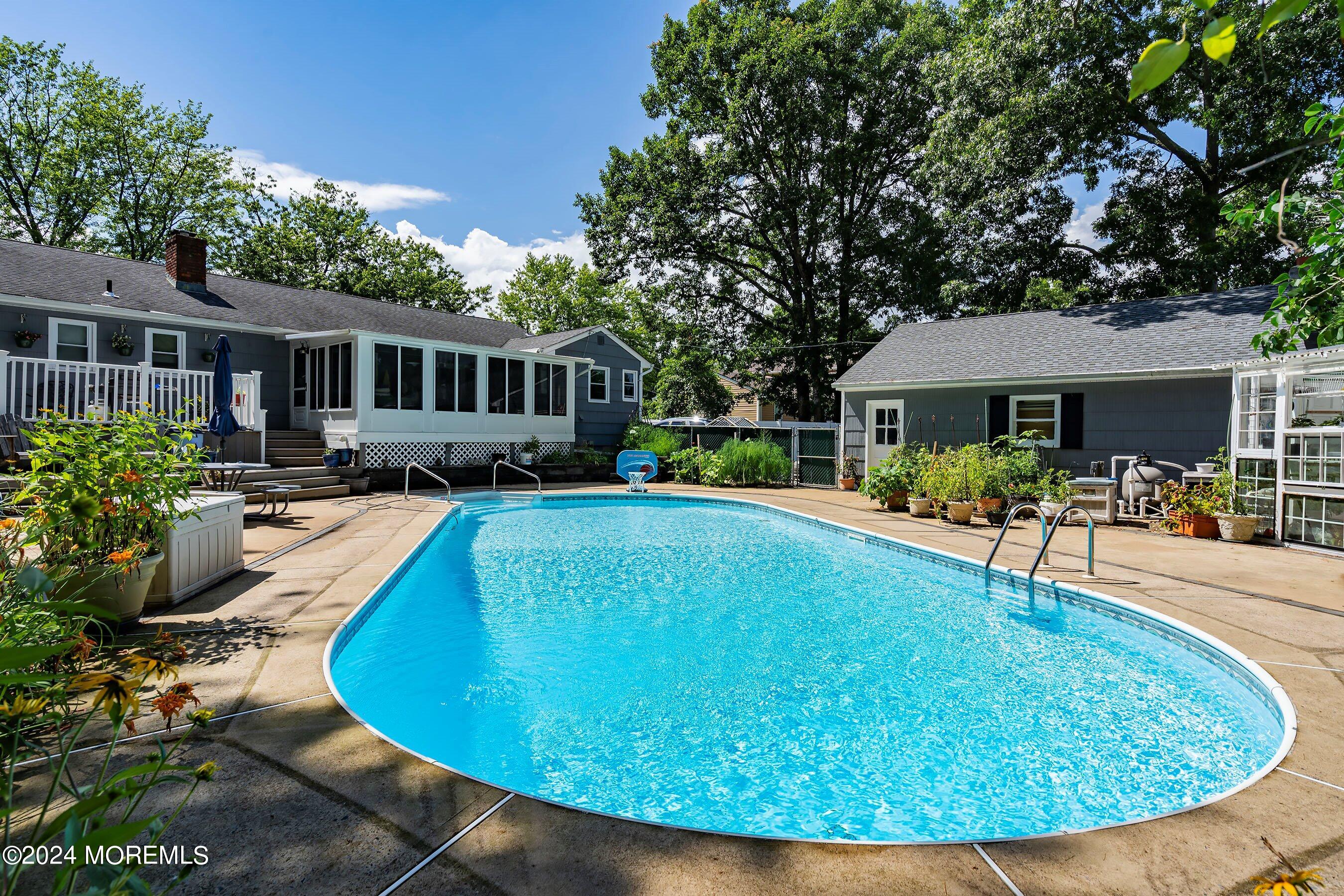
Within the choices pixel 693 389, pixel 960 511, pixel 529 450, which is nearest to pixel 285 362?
pixel 529 450

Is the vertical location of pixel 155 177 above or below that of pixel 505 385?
above

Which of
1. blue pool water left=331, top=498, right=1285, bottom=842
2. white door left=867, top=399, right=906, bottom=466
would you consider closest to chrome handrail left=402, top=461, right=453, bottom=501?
blue pool water left=331, top=498, right=1285, bottom=842

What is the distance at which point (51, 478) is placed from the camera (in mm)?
3674

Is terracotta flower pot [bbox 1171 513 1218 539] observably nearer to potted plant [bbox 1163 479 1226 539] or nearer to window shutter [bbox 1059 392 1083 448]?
potted plant [bbox 1163 479 1226 539]

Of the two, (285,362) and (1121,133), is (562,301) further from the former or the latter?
(1121,133)

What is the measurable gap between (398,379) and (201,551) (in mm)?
9561

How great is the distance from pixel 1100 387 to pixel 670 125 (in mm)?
17312

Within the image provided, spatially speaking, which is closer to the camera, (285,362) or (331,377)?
(331,377)

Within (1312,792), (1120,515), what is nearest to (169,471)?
(1312,792)

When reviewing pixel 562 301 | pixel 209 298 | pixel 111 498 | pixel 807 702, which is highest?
pixel 562 301

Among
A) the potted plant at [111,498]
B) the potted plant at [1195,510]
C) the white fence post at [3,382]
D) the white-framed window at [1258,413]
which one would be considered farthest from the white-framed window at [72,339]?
the white-framed window at [1258,413]

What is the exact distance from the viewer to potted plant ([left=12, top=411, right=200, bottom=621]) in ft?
11.7

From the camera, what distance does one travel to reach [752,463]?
16078 mm

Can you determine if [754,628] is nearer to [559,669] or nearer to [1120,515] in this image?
[559,669]
